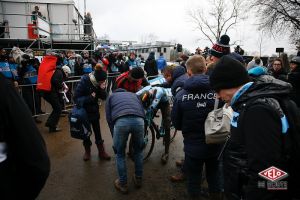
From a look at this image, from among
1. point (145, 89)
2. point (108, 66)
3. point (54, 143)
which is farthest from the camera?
point (108, 66)

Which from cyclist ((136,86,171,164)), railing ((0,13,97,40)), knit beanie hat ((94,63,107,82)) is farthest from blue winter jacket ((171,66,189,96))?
railing ((0,13,97,40))

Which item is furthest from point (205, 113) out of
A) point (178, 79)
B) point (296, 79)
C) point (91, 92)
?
point (296, 79)

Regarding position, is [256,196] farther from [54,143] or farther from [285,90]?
[54,143]

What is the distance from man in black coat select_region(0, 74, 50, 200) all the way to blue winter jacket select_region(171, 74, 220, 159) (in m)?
2.07

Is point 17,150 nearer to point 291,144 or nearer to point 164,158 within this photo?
point 291,144

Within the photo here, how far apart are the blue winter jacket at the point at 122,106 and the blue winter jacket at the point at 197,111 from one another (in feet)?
2.65

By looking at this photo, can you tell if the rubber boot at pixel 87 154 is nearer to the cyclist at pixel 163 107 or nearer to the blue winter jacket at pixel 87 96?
the blue winter jacket at pixel 87 96

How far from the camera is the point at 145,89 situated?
15.5 feet

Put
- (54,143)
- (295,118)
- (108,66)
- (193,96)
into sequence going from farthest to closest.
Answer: (108,66) → (54,143) → (193,96) → (295,118)

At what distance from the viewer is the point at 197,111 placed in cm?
330

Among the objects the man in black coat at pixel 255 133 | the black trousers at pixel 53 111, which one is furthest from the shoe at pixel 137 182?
the black trousers at pixel 53 111

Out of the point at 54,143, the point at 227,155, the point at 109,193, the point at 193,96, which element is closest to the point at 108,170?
the point at 109,193

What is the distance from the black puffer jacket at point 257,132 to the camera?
5.20 feet

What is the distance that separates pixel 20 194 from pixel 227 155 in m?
1.45
